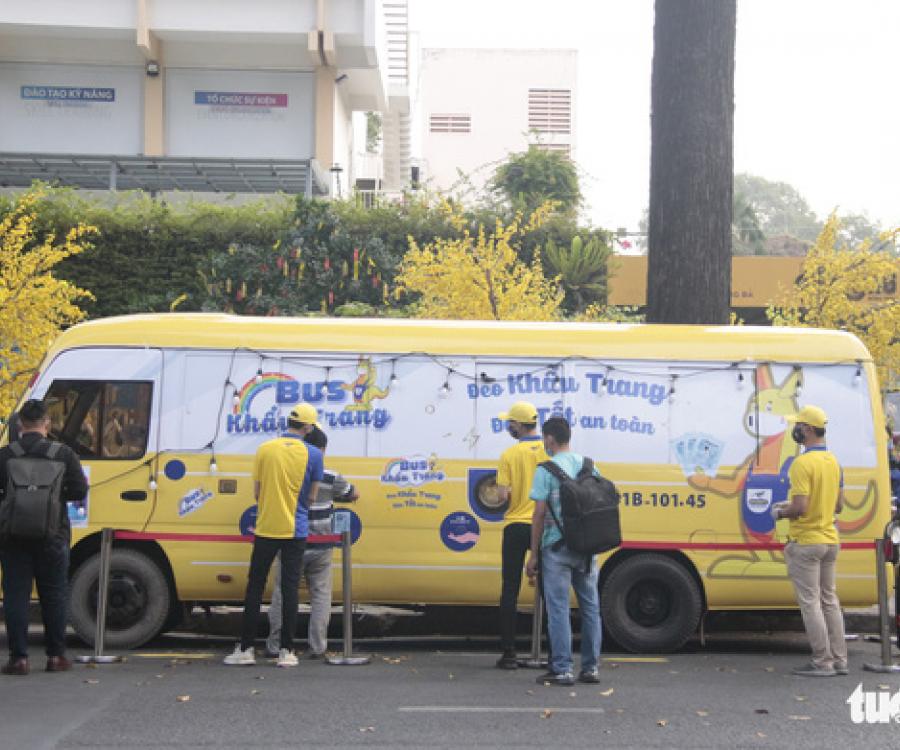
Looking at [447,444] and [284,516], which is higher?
[447,444]

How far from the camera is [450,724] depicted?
7914 millimetres

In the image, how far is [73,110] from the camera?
31.9 metres

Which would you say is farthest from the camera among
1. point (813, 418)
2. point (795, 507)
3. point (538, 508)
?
point (813, 418)

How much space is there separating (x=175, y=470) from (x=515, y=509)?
286cm

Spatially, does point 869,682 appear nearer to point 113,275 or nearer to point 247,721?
point 247,721

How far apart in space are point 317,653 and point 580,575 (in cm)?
225

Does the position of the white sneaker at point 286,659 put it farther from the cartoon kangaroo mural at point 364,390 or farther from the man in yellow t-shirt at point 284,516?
the cartoon kangaroo mural at point 364,390

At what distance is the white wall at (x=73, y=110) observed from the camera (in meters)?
31.7

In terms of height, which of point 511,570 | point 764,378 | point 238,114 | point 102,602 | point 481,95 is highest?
point 481,95

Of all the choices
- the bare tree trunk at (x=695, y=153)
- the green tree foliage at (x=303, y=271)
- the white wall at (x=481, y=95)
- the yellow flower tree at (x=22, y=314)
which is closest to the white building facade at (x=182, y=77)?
the green tree foliage at (x=303, y=271)

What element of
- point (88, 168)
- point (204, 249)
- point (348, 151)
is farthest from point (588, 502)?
point (348, 151)

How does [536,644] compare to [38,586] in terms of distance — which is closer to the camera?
[38,586]

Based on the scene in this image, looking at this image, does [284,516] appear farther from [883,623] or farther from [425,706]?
[883,623]

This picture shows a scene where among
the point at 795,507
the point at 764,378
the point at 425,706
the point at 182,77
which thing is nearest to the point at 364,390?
the point at 764,378
